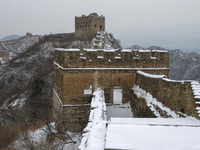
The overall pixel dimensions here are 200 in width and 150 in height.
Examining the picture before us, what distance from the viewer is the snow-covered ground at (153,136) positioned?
3.85 m

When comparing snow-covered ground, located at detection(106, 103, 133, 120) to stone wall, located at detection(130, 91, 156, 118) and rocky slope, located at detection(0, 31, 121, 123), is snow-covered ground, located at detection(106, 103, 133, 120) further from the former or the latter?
rocky slope, located at detection(0, 31, 121, 123)

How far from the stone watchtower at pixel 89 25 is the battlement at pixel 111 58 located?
42.4 m

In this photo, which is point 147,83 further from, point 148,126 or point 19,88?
point 19,88

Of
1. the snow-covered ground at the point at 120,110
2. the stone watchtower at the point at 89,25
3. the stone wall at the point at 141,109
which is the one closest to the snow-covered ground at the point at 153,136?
the stone wall at the point at 141,109

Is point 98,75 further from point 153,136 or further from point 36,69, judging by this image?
point 36,69

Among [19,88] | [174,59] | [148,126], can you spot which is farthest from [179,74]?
[148,126]

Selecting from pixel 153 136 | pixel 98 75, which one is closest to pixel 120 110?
pixel 98 75

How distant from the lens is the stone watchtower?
52.7 meters

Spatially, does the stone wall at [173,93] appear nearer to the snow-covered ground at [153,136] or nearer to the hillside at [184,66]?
the snow-covered ground at [153,136]

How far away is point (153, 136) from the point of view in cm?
438

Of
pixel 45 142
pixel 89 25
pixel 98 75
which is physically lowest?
pixel 45 142

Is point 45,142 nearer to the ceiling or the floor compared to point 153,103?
nearer to the floor

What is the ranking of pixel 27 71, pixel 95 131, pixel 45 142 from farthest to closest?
pixel 27 71 → pixel 45 142 → pixel 95 131

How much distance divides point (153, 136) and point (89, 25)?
51.5 m
